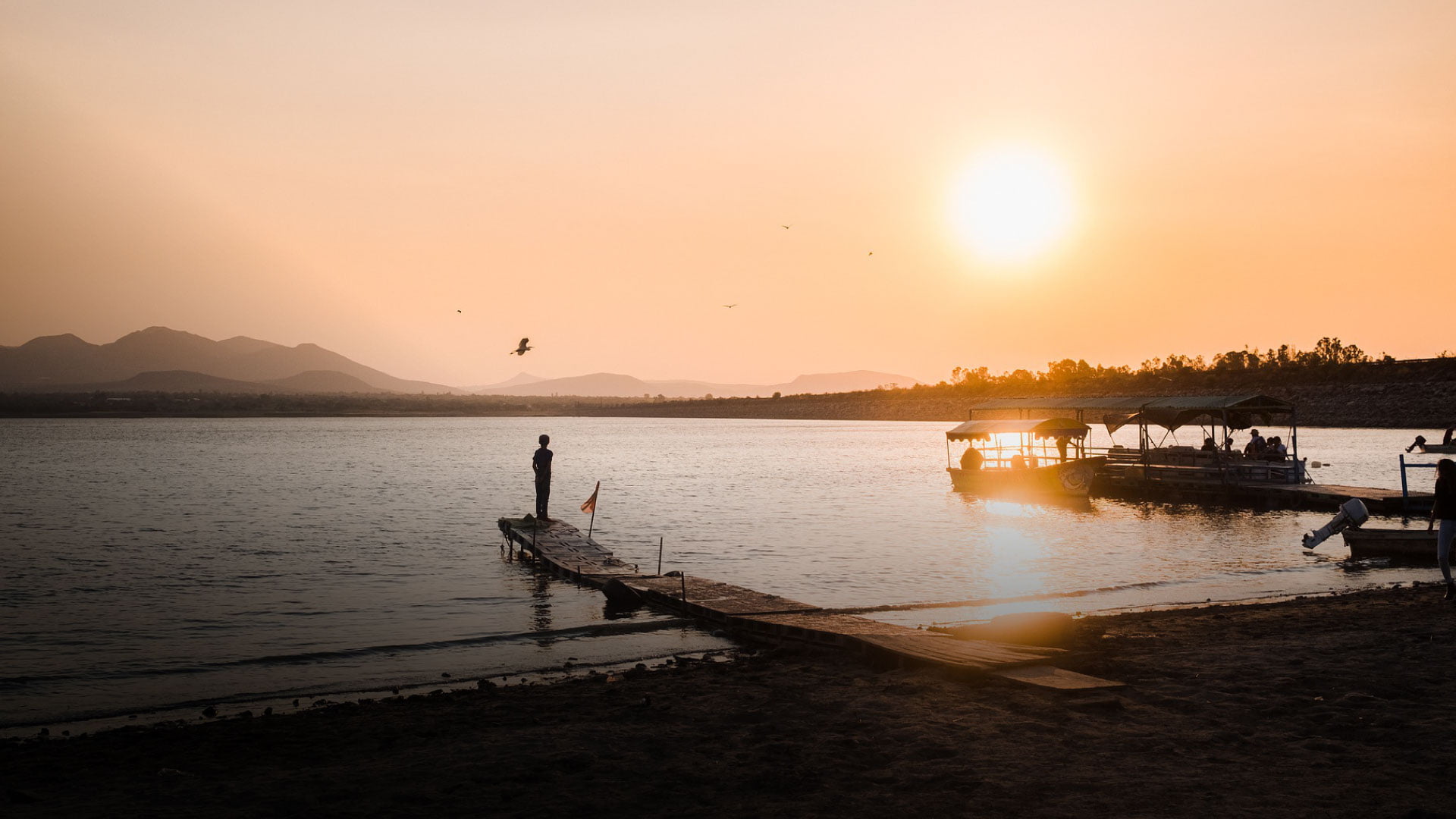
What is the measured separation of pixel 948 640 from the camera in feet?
41.5

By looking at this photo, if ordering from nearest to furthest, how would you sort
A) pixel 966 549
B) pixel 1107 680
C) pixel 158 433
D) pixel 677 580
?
pixel 1107 680
pixel 677 580
pixel 966 549
pixel 158 433

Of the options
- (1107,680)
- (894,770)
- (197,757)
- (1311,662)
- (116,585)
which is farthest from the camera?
(116,585)

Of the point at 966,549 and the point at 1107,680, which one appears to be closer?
the point at 1107,680

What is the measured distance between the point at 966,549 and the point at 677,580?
36.3 ft

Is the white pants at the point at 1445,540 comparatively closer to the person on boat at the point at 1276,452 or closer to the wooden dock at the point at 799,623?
the wooden dock at the point at 799,623

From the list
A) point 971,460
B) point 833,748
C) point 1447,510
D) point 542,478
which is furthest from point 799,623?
point 971,460

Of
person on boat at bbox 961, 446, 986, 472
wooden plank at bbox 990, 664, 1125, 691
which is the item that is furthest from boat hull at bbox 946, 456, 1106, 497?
wooden plank at bbox 990, 664, 1125, 691

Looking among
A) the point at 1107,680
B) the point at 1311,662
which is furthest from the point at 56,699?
the point at 1311,662

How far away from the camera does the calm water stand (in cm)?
1423

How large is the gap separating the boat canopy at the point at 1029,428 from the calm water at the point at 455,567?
3335mm

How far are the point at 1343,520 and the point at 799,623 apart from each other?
17526mm

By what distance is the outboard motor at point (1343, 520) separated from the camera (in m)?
23.8

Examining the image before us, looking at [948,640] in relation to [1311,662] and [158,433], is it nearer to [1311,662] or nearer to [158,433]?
[1311,662]

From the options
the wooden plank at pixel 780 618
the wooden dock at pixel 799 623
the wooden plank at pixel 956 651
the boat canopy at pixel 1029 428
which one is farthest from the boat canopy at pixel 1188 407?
the wooden plank at pixel 956 651
